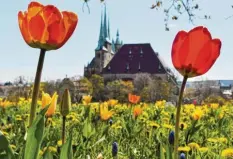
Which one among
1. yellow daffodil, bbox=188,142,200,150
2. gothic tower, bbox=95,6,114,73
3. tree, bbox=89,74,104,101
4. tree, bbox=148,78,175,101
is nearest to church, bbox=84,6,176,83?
gothic tower, bbox=95,6,114,73

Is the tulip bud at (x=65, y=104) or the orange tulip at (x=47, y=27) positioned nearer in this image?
the orange tulip at (x=47, y=27)

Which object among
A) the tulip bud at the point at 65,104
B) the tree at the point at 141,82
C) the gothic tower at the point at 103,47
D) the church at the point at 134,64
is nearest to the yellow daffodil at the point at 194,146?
the tulip bud at the point at 65,104

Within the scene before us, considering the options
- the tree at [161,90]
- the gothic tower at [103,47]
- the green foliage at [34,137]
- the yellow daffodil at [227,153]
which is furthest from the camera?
the gothic tower at [103,47]

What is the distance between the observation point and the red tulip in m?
1.01

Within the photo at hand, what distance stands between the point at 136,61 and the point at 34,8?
3106 inches

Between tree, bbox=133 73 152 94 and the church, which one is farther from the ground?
the church

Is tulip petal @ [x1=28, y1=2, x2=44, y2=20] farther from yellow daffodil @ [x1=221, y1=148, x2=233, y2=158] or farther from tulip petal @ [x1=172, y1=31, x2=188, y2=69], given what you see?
yellow daffodil @ [x1=221, y1=148, x2=233, y2=158]

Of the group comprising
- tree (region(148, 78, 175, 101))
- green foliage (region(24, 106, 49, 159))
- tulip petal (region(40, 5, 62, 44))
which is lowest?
green foliage (region(24, 106, 49, 159))

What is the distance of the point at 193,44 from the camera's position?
105 cm

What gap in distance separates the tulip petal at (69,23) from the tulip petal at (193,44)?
0.26m

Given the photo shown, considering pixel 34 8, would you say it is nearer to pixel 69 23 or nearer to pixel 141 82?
pixel 69 23

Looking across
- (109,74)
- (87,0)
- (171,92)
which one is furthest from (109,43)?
(87,0)

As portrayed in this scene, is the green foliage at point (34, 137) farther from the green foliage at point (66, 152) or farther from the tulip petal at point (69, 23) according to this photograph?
the tulip petal at point (69, 23)

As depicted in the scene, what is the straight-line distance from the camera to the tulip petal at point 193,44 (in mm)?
1021
